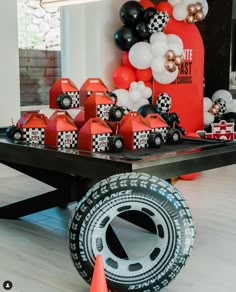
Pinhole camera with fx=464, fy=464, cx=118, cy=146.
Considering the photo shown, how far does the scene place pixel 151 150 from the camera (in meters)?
2.72

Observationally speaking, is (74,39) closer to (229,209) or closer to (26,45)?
(26,45)

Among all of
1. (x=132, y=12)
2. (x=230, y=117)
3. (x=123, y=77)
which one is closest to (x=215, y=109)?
(x=230, y=117)

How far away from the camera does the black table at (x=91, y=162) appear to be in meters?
2.34

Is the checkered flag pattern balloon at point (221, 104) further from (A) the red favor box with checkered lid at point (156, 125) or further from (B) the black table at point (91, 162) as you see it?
(A) the red favor box with checkered lid at point (156, 125)

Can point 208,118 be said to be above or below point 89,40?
below

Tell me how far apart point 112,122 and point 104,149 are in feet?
0.90

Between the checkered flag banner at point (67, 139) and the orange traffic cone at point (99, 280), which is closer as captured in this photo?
the orange traffic cone at point (99, 280)

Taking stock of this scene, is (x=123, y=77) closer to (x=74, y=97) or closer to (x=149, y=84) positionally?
(x=149, y=84)

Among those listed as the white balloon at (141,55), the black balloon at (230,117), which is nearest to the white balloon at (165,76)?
the white balloon at (141,55)

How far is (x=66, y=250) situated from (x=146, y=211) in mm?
789

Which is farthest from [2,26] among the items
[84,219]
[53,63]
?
[84,219]

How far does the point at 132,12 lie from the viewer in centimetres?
514

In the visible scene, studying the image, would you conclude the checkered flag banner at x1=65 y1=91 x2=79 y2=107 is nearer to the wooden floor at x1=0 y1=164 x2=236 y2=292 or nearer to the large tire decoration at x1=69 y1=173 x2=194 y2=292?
the wooden floor at x1=0 y1=164 x2=236 y2=292

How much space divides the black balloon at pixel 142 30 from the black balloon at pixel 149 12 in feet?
0.22
